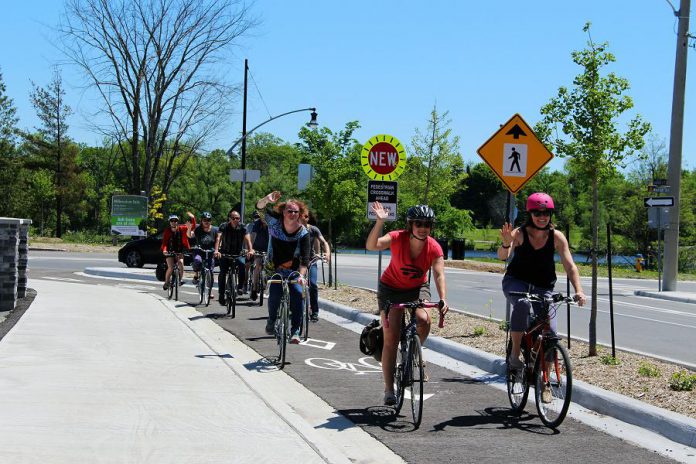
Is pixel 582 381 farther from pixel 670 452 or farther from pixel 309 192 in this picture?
pixel 309 192

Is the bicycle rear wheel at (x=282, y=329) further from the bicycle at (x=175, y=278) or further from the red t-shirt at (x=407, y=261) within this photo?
the bicycle at (x=175, y=278)

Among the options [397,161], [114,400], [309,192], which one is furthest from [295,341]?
[309,192]

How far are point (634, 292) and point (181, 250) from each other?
14673mm

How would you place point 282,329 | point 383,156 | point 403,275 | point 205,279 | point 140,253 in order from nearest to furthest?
point 403,275 < point 282,329 < point 383,156 < point 205,279 < point 140,253

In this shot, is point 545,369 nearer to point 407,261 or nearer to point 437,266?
point 437,266

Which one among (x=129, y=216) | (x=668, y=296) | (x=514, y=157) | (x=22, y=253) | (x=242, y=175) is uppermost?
(x=242, y=175)

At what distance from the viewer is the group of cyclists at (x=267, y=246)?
9.97 m

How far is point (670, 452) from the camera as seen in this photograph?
594cm

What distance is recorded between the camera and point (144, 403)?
695 cm

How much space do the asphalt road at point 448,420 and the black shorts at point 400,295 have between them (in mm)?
916

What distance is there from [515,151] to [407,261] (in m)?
4.04

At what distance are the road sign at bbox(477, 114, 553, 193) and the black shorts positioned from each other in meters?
3.74

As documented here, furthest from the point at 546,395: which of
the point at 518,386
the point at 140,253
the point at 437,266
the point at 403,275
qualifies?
the point at 140,253

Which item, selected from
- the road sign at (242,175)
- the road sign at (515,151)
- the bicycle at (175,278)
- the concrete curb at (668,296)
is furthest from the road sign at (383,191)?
the road sign at (242,175)
